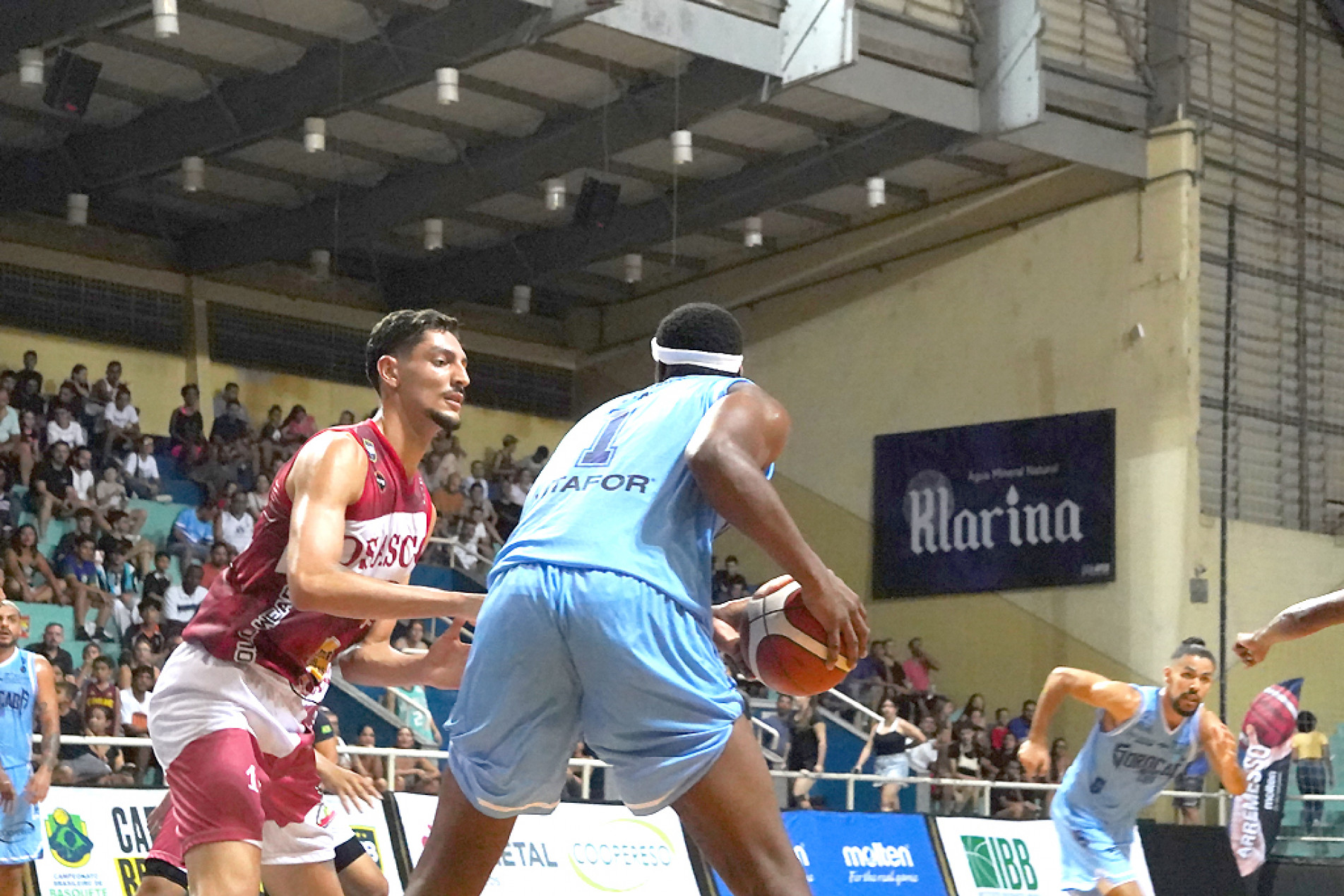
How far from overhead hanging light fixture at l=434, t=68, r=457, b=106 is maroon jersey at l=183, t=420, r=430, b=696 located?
1235cm

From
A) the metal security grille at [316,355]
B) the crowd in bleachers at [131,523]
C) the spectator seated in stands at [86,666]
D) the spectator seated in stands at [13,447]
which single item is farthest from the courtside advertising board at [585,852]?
the metal security grille at [316,355]

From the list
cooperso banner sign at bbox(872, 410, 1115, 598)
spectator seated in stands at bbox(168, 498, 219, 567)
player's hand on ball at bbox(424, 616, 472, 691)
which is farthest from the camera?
cooperso banner sign at bbox(872, 410, 1115, 598)

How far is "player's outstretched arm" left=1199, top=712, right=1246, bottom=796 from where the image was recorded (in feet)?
31.1

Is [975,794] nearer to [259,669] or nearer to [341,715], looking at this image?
[341,715]

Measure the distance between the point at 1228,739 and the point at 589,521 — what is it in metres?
6.34

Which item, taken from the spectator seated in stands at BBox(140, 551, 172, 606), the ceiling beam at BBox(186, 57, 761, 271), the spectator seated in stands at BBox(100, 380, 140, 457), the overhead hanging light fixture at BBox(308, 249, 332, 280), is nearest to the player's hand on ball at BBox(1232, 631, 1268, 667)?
the spectator seated in stands at BBox(140, 551, 172, 606)

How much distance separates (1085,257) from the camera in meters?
21.9

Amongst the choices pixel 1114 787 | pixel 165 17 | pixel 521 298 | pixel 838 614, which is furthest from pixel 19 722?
pixel 521 298

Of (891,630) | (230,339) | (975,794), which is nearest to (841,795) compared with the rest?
(975,794)

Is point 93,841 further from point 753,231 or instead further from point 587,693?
point 753,231

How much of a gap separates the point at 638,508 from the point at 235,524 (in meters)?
14.6

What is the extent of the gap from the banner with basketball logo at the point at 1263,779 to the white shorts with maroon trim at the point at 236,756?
464 inches

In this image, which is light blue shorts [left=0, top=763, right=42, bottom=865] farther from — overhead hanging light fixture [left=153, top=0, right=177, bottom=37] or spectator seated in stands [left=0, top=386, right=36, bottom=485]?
spectator seated in stands [left=0, top=386, right=36, bottom=485]

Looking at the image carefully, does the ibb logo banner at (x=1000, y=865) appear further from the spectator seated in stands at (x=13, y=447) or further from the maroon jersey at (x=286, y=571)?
the maroon jersey at (x=286, y=571)
